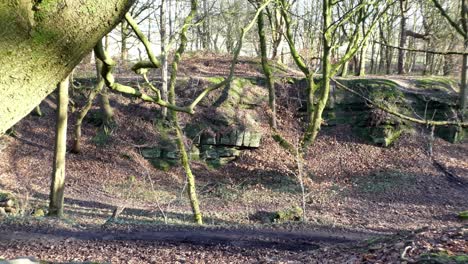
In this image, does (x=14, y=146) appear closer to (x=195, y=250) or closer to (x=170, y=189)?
(x=170, y=189)

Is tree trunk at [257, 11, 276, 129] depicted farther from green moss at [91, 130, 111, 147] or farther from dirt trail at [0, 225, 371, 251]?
dirt trail at [0, 225, 371, 251]

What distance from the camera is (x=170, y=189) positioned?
17.0m

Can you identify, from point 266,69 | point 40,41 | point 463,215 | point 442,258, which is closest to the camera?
point 40,41

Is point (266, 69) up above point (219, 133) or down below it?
above

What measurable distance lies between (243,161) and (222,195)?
256 cm

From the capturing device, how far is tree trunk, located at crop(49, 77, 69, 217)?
11.0 meters

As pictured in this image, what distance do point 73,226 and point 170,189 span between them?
27.4ft

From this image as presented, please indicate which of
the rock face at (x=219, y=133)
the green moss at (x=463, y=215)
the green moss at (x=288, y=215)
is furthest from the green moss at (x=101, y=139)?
the green moss at (x=463, y=215)

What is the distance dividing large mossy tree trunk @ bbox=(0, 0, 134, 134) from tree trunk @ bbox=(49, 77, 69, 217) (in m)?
10.3

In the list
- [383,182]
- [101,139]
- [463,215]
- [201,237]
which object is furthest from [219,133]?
[201,237]

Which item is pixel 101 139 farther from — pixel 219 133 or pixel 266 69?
pixel 266 69

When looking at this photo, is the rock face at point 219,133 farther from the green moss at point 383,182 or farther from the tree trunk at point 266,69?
the green moss at point 383,182

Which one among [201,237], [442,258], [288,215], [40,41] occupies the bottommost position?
[288,215]

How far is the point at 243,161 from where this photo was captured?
1861 cm
